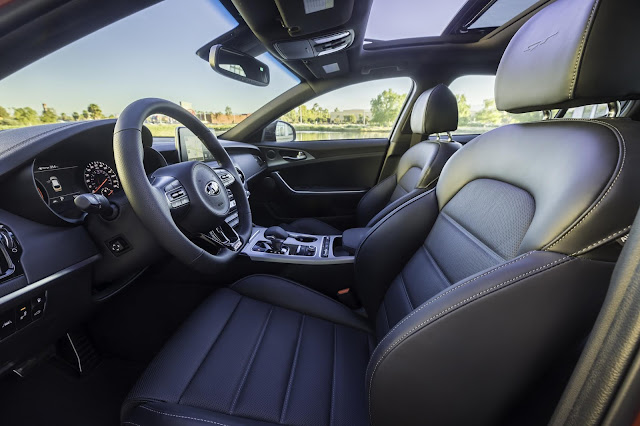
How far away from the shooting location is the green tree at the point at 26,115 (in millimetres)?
1159

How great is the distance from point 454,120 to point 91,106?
78.3 inches

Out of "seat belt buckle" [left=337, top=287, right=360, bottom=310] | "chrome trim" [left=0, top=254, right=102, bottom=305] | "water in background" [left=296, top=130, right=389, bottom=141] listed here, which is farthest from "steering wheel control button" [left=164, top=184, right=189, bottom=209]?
"water in background" [left=296, top=130, right=389, bottom=141]

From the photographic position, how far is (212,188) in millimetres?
1170

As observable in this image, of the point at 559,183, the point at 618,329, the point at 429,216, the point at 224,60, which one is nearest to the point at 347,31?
the point at 224,60

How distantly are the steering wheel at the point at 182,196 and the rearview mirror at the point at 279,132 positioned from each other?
4.59 feet

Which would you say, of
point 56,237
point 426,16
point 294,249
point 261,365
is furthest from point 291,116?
point 261,365

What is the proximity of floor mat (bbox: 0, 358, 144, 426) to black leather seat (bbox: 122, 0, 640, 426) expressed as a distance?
0.58m

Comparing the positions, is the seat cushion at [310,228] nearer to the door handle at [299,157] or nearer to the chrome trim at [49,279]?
the door handle at [299,157]

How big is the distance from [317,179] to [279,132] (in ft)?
1.80

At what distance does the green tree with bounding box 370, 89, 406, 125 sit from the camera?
272 centimetres

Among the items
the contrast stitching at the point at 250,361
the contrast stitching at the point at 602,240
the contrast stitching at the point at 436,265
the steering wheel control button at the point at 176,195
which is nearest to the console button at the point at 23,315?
the steering wheel control button at the point at 176,195

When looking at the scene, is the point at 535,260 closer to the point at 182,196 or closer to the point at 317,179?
the point at 182,196

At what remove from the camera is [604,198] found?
526 millimetres

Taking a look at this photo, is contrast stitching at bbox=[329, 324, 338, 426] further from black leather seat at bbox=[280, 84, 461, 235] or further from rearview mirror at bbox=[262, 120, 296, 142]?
rearview mirror at bbox=[262, 120, 296, 142]
